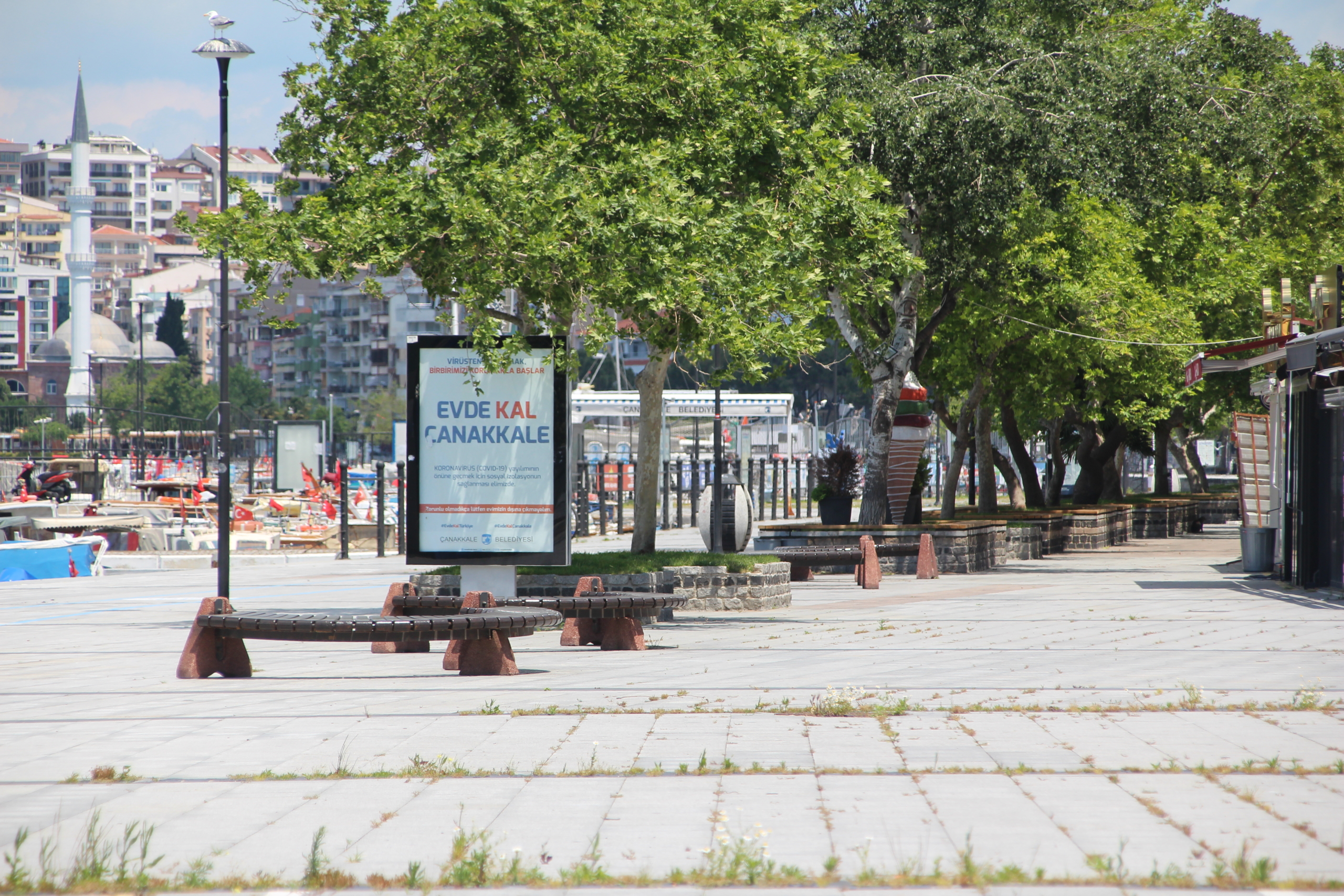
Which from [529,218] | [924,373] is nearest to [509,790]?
[529,218]

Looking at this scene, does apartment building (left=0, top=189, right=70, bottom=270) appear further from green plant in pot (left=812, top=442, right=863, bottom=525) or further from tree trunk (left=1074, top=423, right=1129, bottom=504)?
green plant in pot (left=812, top=442, right=863, bottom=525)

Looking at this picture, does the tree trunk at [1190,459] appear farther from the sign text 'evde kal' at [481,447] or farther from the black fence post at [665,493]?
the sign text 'evde kal' at [481,447]

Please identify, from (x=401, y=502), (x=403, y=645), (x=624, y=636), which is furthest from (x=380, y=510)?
(x=624, y=636)

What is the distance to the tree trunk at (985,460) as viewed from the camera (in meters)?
30.0

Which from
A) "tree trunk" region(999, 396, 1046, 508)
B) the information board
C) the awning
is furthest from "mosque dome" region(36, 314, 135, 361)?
the information board

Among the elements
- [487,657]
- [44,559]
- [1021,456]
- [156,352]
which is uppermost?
[156,352]

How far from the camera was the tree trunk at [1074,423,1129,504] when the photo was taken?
117 ft

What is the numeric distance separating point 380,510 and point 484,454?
13.9m

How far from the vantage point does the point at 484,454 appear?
12.6m

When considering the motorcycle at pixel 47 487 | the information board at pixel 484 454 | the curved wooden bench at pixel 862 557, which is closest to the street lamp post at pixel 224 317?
the information board at pixel 484 454

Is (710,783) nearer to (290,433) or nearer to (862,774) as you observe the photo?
(862,774)

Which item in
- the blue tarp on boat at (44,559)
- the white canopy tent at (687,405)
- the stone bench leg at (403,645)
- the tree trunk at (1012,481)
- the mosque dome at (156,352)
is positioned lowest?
the blue tarp on boat at (44,559)

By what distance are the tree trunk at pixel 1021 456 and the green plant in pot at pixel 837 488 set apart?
564 centimetres

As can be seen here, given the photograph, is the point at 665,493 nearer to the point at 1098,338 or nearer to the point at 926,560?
the point at 1098,338
